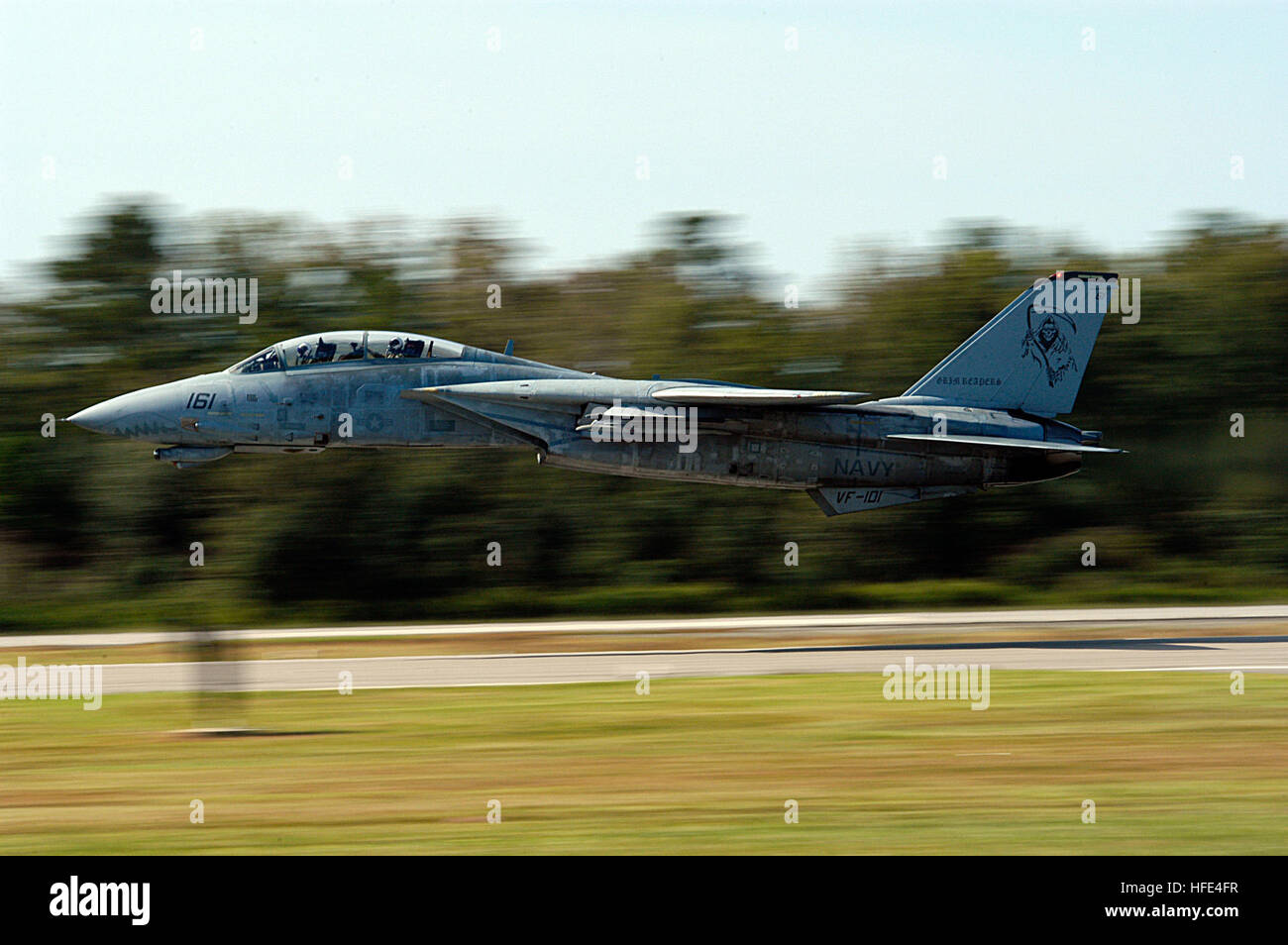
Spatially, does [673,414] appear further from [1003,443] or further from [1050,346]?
[1050,346]

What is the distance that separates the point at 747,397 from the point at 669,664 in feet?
15.7

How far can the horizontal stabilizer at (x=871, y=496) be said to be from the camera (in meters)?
21.8

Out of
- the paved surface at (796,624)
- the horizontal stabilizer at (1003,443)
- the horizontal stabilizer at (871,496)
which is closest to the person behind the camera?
the horizontal stabilizer at (1003,443)

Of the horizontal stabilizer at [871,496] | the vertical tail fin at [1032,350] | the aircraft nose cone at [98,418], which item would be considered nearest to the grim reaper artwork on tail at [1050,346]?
the vertical tail fin at [1032,350]

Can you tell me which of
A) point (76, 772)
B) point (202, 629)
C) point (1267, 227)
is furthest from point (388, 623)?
point (1267, 227)

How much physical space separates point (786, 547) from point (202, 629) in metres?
16.4

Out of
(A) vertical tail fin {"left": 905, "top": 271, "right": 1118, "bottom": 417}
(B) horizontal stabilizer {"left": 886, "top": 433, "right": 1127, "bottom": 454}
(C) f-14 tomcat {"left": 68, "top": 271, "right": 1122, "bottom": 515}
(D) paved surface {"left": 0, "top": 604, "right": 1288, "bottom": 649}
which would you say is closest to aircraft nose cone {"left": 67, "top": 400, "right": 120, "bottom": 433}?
(C) f-14 tomcat {"left": 68, "top": 271, "right": 1122, "bottom": 515}

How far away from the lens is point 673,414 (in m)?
21.0

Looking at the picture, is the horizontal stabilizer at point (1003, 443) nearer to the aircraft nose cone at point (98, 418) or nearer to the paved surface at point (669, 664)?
the paved surface at point (669, 664)

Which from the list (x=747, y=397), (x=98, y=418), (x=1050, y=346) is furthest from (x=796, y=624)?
(x=98, y=418)

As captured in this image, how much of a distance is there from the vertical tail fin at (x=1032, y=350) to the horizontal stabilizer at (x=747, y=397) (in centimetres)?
275

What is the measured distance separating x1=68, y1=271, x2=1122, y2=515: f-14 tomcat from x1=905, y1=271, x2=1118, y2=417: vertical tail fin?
0.03 metres

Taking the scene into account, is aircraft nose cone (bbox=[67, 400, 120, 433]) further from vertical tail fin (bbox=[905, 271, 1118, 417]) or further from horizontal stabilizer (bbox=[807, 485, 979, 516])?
vertical tail fin (bbox=[905, 271, 1118, 417])

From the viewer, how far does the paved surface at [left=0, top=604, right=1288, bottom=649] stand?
2302 cm
